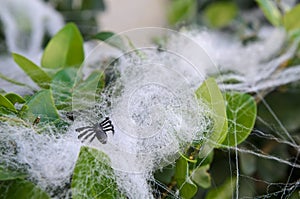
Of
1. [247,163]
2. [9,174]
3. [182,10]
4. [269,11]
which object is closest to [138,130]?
[9,174]

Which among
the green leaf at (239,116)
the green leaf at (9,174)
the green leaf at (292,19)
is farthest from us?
the green leaf at (292,19)

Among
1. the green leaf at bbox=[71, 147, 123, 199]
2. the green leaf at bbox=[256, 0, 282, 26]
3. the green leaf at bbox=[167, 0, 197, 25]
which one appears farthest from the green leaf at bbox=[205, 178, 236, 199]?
the green leaf at bbox=[167, 0, 197, 25]

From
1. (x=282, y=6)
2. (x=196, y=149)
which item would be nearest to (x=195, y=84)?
(x=196, y=149)

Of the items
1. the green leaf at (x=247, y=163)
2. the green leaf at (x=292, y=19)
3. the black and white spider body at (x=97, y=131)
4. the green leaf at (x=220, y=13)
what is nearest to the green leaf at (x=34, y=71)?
the black and white spider body at (x=97, y=131)

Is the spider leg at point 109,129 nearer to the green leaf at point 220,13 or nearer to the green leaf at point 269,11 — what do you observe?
the green leaf at point 269,11

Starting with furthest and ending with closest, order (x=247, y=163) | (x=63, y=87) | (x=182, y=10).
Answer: (x=182, y=10) → (x=247, y=163) → (x=63, y=87)

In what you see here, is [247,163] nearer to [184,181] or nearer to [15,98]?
[184,181]
